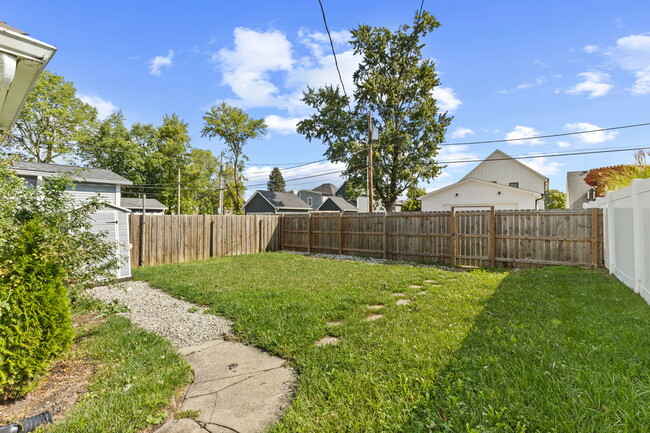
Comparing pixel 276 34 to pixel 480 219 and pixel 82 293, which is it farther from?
pixel 480 219

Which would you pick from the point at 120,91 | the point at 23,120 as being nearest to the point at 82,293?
the point at 120,91

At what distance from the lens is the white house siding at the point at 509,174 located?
21375mm

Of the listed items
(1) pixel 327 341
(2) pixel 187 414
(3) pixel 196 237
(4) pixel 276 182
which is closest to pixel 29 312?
(2) pixel 187 414

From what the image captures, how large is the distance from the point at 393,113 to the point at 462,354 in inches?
609

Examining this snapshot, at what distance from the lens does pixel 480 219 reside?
27.8 feet

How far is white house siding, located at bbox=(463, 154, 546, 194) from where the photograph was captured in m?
21.4

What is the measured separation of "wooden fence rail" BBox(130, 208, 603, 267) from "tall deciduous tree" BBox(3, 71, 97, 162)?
15.8 m

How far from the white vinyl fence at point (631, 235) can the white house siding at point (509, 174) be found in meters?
16.6

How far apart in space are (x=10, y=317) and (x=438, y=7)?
7544mm

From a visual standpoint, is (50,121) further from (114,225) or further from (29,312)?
(29,312)

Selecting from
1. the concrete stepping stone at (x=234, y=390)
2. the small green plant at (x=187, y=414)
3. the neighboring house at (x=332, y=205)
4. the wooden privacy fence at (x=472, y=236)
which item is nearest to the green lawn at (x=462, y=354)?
the concrete stepping stone at (x=234, y=390)

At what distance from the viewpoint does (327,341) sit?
10.3 feet

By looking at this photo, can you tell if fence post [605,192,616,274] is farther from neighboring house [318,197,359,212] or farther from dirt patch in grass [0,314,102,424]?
neighboring house [318,197,359,212]

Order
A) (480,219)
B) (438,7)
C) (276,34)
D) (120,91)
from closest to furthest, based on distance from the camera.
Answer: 1. (438,7)
2. (276,34)
3. (480,219)
4. (120,91)
